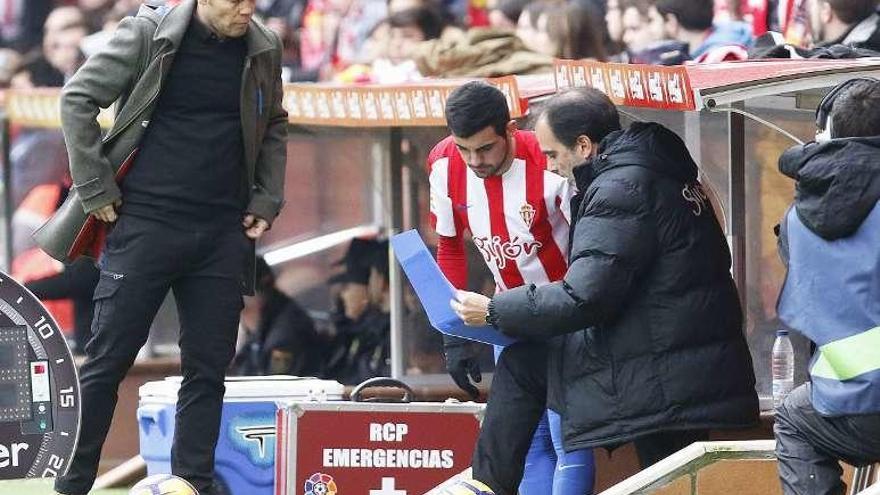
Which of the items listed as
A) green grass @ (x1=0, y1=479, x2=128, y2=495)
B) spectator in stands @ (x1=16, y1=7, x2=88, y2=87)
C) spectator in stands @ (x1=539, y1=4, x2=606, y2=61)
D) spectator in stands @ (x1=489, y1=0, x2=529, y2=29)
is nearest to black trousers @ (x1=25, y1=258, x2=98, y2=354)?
spectator in stands @ (x1=16, y1=7, x2=88, y2=87)

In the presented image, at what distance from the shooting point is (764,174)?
9336 mm

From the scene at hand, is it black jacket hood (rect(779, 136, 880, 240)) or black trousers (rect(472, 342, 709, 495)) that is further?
black trousers (rect(472, 342, 709, 495))

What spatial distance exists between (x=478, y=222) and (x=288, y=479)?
4.34ft

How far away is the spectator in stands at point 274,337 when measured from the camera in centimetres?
1243

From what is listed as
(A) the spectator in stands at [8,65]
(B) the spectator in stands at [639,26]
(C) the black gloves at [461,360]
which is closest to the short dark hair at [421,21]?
(B) the spectator in stands at [639,26]

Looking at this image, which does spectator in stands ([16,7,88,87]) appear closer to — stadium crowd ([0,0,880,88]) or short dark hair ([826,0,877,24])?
stadium crowd ([0,0,880,88])

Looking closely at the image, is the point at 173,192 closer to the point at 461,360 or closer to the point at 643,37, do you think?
the point at 461,360

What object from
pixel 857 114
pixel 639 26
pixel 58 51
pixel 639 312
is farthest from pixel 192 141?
pixel 58 51

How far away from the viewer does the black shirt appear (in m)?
7.73

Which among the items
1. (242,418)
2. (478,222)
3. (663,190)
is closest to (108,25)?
(242,418)

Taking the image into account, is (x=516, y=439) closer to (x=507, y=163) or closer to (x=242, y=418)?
(x=507, y=163)

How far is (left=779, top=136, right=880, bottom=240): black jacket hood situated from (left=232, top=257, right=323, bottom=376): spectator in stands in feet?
20.6

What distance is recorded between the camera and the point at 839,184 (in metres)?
6.23

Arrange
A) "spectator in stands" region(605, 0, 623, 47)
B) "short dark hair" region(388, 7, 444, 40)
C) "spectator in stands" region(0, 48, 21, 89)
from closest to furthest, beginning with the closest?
"spectator in stands" region(605, 0, 623, 47)
"short dark hair" region(388, 7, 444, 40)
"spectator in stands" region(0, 48, 21, 89)
